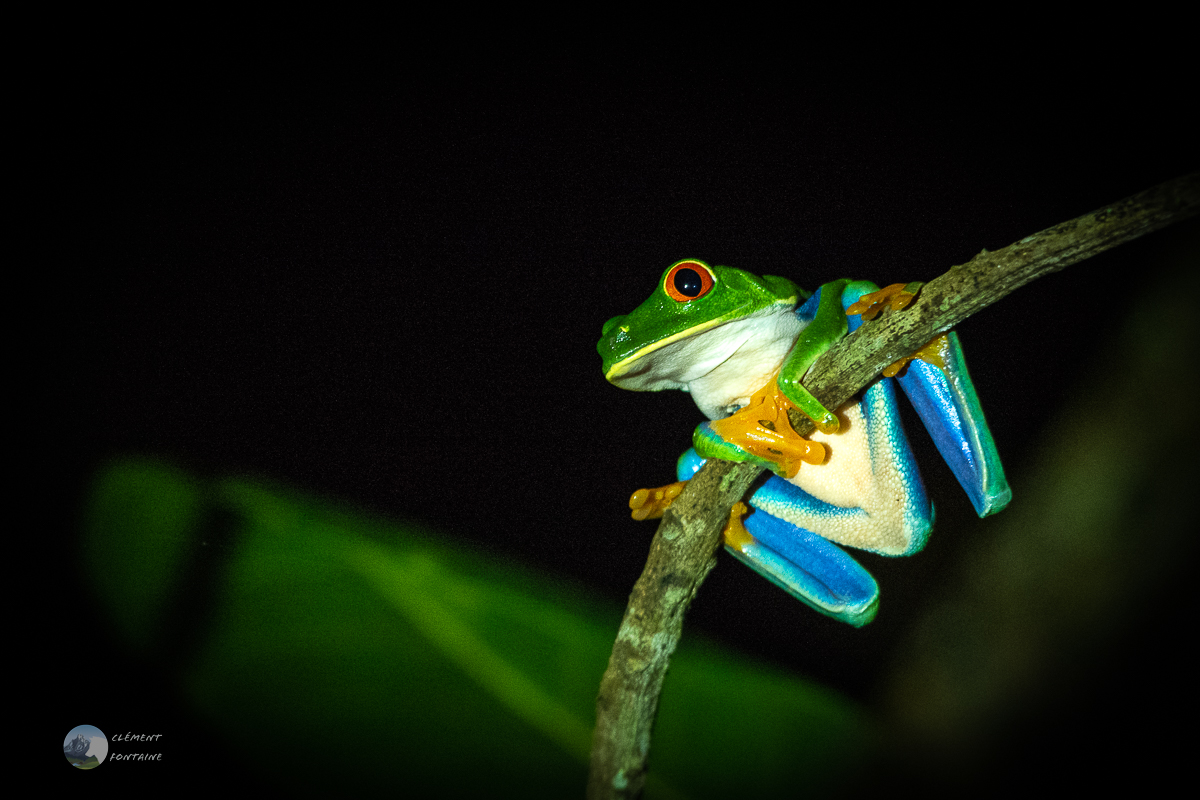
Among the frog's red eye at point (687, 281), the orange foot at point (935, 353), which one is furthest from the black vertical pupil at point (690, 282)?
the orange foot at point (935, 353)

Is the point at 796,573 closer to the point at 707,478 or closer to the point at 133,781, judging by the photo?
the point at 707,478

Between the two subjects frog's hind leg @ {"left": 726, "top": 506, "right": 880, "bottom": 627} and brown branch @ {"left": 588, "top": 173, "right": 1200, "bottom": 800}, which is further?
frog's hind leg @ {"left": 726, "top": 506, "right": 880, "bottom": 627}

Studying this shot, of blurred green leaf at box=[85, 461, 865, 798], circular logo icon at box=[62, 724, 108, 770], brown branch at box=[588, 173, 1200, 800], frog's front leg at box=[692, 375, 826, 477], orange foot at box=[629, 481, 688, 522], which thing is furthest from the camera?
blurred green leaf at box=[85, 461, 865, 798]

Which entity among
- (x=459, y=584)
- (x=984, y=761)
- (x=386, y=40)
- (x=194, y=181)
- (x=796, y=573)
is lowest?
(x=459, y=584)

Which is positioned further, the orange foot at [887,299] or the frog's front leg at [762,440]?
the frog's front leg at [762,440]

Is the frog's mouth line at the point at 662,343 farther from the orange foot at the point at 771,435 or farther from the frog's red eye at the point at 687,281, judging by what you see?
the orange foot at the point at 771,435

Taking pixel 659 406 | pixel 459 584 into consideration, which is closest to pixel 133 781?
pixel 459 584

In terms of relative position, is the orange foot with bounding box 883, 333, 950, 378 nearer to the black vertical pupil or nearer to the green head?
Answer: the green head

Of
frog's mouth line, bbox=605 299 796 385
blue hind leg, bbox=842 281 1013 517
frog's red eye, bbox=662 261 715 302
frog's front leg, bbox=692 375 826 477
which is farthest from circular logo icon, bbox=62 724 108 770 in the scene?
blue hind leg, bbox=842 281 1013 517
